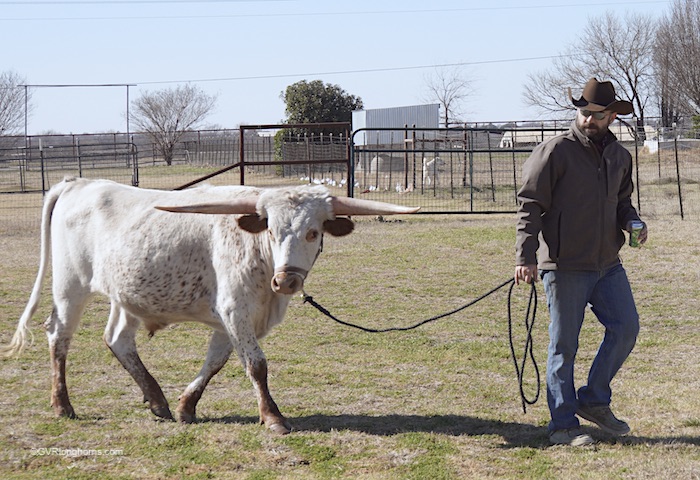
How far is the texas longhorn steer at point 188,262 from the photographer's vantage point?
216 inches

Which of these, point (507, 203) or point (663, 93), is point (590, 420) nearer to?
point (507, 203)

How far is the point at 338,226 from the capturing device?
5629mm

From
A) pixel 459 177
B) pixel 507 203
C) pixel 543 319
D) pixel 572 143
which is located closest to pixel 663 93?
pixel 459 177

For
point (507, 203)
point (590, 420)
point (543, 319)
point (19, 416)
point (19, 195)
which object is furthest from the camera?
point (19, 195)

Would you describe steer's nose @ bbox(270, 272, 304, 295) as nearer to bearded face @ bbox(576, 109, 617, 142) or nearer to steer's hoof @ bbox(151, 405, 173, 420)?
steer's hoof @ bbox(151, 405, 173, 420)

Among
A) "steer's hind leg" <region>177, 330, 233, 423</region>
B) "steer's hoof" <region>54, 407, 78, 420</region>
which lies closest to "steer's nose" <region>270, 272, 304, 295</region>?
"steer's hind leg" <region>177, 330, 233, 423</region>

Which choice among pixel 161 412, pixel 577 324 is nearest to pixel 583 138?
pixel 577 324

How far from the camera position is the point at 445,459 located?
16.4ft

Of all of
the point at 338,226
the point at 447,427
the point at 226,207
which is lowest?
the point at 447,427

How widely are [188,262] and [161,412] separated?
959 mm

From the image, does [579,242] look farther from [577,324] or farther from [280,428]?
[280,428]

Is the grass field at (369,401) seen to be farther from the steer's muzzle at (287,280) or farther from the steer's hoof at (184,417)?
the steer's muzzle at (287,280)

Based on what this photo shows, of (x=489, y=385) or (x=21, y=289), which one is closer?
(x=489, y=385)

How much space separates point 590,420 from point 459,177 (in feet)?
72.9
